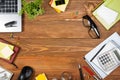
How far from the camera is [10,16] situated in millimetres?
2172

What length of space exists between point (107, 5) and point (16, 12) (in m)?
0.54

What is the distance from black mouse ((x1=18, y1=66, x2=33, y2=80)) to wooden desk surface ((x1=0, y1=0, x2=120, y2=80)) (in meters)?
0.03

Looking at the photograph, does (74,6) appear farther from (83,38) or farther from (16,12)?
(16,12)

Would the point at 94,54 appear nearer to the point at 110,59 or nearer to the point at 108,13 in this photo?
the point at 110,59

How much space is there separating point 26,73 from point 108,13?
0.60 metres

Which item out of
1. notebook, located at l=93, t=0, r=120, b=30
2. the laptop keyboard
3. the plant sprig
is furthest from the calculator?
the laptop keyboard

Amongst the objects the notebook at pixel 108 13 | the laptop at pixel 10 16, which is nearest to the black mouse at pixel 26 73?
the laptop at pixel 10 16

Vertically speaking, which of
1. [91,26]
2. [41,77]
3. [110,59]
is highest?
[91,26]

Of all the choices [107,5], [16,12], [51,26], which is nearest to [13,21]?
[16,12]

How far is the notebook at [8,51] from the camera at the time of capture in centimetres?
216

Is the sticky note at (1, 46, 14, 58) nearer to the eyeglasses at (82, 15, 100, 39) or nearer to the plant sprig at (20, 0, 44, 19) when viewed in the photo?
the plant sprig at (20, 0, 44, 19)

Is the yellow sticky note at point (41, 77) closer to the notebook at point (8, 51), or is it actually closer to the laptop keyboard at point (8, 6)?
the notebook at point (8, 51)

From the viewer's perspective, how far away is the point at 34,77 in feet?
7.12

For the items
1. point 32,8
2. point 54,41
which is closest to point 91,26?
point 54,41
